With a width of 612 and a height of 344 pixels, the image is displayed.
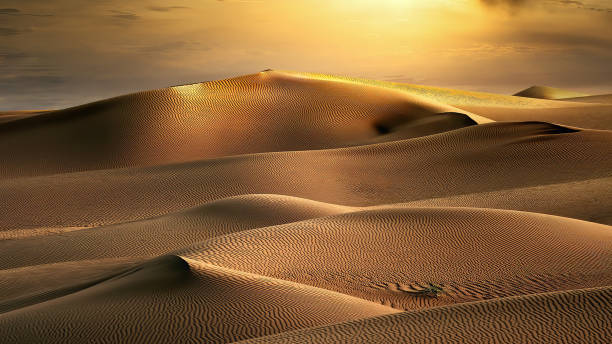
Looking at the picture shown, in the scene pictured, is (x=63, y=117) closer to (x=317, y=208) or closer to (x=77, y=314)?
(x=317, y=208)

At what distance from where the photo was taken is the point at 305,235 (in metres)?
10.6

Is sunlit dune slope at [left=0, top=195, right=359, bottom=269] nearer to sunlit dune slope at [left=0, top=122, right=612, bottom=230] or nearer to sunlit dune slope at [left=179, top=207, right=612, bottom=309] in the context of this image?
sunlit dune slope at [left=179, top=207, right=612, bottom=309]

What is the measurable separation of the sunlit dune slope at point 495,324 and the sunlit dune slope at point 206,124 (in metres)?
25.3

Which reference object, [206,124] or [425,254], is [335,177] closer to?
[425,254]

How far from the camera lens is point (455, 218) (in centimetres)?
1147

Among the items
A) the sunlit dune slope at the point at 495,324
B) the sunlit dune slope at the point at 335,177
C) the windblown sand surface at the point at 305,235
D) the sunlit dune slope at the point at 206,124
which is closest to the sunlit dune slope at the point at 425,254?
the windblown sand surface at the point at 305,235

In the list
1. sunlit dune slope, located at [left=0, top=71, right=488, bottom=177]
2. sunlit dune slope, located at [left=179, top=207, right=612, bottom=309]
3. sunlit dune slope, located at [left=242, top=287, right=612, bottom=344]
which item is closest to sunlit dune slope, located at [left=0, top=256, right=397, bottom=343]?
sunlit dune slope, located at [left=179, top=207, right=612, bottom=309]

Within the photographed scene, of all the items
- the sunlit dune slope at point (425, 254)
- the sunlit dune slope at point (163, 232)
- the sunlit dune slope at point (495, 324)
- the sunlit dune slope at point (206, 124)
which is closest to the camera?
the sunlit dune slope at point (495, 324)

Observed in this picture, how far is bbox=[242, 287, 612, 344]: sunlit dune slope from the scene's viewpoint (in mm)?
4734

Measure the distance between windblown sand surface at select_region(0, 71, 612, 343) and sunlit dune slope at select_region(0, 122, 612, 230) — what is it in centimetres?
9

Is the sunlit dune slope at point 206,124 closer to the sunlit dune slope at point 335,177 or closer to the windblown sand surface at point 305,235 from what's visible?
the windblown sand surface at point 305,235

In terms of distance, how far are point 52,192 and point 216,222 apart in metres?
8.58

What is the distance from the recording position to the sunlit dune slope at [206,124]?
30.2 m

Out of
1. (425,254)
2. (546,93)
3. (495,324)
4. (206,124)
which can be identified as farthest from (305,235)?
(546,93)
